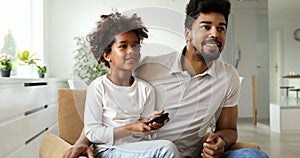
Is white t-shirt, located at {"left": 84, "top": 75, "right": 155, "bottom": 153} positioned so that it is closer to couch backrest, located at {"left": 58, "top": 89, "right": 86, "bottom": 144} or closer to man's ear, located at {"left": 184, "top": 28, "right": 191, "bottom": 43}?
man's ear, located at {"left": 184, "top": 28, "right": 191, "bottom": 43}

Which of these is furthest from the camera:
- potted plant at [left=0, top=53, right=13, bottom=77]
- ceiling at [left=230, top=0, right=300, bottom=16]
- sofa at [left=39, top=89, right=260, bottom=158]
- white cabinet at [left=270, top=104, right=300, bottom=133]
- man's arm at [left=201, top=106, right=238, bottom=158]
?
ceiling at [left=230, top=0, right=300, bottom=16]

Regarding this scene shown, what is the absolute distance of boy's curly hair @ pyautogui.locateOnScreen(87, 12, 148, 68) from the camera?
34.2 inches

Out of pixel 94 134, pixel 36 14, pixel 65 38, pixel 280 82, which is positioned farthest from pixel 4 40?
pixel 280 82

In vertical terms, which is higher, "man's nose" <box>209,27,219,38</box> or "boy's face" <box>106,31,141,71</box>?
"man's nose" <box>209,27,219,38</box>

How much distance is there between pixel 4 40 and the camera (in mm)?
2961

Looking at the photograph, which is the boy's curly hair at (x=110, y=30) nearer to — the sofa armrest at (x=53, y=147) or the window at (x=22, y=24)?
the sofa armrest at (x=53, y=147)

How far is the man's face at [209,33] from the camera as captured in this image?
3.00 ft

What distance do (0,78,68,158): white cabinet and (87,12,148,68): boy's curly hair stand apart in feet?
3.14

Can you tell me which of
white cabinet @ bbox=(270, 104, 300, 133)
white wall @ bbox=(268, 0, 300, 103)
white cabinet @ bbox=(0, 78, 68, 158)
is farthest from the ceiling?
white cabinet @ bbox=(0, 78, 68, 158)

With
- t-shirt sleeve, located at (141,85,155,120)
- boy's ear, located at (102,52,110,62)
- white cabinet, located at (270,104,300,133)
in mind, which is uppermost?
boy's ear, located at (102,52,110,62)

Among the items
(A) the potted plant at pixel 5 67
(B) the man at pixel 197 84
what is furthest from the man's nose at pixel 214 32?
(A) the potted plant at pixel 5 67

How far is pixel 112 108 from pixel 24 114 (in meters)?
1.56

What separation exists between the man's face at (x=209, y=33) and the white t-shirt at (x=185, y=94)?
2.9 inches

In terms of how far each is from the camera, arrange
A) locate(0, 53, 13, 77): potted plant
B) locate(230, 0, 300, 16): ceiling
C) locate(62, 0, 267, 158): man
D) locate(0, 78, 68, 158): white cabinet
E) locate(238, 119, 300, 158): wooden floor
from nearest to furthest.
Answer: locate(62, 0, 267, 158): man, locate(0, 78, 68, 158): white cabinet, locate(0, 53, 13, 77): potted plant, locate(238, 119, 300, 158): wooden floor, locate(230, 0, 300, 16): ceiling
